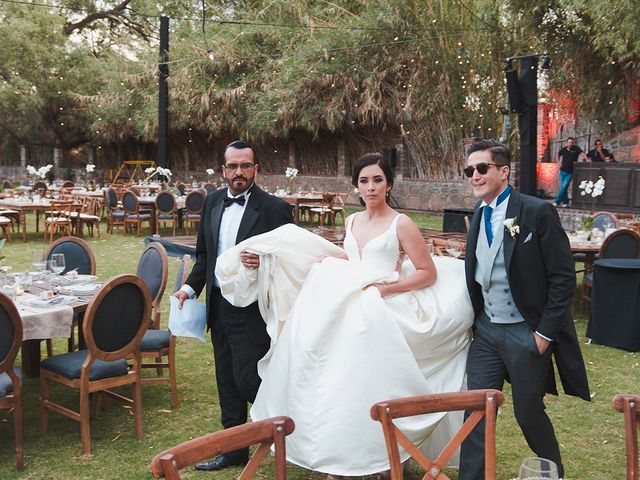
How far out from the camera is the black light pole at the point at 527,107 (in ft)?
30.3

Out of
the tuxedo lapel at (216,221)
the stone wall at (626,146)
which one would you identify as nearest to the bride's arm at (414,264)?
the tuxedo lapel at (216,221)

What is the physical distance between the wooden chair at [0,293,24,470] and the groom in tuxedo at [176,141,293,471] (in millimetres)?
855

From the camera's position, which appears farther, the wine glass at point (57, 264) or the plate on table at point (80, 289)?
the wine glass at point (57, 264)

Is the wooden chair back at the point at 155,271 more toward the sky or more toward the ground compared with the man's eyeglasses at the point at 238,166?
more toward the ground

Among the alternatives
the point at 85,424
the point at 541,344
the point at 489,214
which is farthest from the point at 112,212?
the point at 541,344

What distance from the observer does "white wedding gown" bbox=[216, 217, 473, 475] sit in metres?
3.16

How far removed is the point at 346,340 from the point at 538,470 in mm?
1630

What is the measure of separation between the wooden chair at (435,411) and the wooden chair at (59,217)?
39.7ft

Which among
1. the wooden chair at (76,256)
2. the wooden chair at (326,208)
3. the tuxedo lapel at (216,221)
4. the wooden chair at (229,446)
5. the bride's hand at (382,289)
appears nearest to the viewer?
the wooden chair at (229,446)

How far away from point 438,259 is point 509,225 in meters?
0.62

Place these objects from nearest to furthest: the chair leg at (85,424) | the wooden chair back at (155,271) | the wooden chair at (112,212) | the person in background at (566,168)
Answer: the chair leg at (85,424)
the wooden chair back at (155,271)
the wooden chair at (112,212)
the person in background at (566,168)

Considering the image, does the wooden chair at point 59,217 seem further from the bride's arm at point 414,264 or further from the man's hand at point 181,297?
the bride's arm at point 414,264

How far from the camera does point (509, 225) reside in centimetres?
300

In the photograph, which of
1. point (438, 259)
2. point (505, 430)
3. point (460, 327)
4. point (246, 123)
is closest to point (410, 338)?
point (460, 327)
